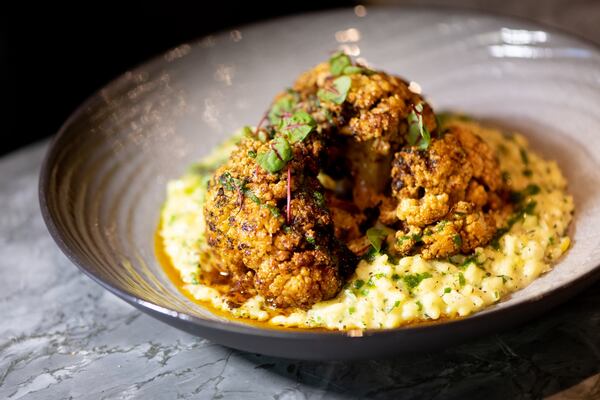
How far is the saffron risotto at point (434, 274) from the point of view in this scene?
3.68 metres

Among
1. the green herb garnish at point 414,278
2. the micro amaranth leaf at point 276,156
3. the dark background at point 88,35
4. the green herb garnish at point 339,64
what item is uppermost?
the dark background at point 88,35

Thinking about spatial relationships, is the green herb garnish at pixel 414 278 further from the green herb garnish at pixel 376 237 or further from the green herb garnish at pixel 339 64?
the green herb garnish at pixel 339 64

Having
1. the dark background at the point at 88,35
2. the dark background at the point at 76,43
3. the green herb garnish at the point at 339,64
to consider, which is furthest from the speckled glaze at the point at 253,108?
the dark background at the point at 76,43

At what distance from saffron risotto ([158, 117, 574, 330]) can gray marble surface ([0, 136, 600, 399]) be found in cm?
24

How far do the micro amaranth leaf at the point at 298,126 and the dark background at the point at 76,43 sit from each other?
5.37 metres

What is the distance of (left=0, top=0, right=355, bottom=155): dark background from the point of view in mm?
8492

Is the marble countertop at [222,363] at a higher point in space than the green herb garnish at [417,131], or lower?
lower

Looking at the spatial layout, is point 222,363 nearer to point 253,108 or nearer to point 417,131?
point 417,131

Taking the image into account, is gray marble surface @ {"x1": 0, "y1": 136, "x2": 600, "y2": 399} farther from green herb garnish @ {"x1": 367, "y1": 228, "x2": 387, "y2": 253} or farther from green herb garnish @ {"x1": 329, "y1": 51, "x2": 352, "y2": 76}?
green herb garnish @ {"x1": 329, "y1": 51, "x2": 352, "y2": 76}

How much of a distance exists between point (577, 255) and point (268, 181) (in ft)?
5.72

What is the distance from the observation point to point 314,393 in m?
3.58

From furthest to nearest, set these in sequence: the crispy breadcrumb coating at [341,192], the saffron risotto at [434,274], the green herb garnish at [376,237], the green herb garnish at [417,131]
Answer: the green herb garnish at [417,131]
the green herb garnish at [376,237]
the crispy breadcrumb coating at [341,192]
the saffron risotto at [434,274]

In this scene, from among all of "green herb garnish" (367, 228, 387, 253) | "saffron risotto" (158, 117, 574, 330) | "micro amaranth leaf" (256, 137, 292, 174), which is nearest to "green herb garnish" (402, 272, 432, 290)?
"saffron risotto" (158, 117, 574, 330)

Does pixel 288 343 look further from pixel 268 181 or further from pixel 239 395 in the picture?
pixel 268 181
